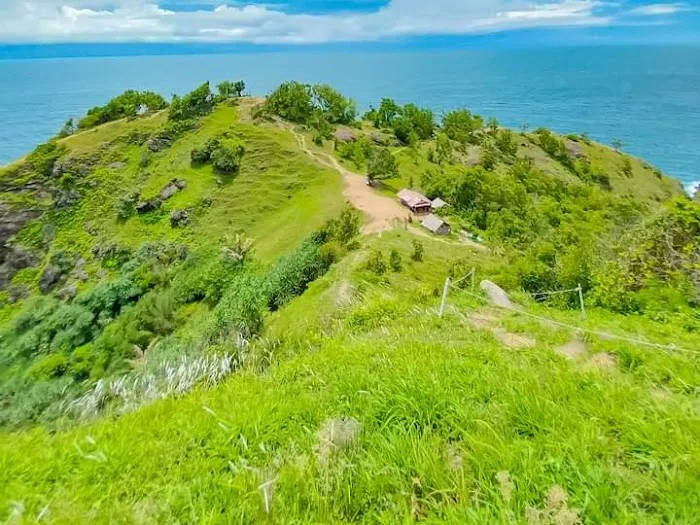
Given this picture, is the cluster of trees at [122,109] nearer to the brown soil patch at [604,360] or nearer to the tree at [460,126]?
the tree at [460,126]

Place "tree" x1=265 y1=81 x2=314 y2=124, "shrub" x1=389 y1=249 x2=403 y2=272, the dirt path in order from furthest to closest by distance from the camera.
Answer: "tree" x1=265 y1=81 x2=314 y2=124
the dirt path
"shrub" x1=389 y1=249 x2=403 y2=272

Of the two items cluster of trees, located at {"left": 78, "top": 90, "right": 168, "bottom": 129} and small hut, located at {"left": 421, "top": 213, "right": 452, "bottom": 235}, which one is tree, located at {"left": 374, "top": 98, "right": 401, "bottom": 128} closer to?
cluster of trees, located at {"left": 78, "top": 90, "right": 168, "bottom": 129}

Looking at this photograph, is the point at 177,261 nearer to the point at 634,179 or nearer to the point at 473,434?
the point at 473,434

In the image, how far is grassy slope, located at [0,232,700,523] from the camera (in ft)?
10.1

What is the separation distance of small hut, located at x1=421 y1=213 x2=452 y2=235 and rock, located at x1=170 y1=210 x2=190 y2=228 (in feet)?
76.3

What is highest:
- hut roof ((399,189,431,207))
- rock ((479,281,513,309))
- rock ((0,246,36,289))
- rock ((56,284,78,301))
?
rock ((479,281,513,309))

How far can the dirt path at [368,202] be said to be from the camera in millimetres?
35969

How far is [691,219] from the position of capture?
546 inches

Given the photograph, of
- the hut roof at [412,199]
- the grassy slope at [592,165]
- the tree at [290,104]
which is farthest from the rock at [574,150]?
the hut roof at [412,199]

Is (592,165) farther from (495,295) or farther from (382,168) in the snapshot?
(495,295)

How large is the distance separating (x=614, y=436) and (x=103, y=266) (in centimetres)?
4883

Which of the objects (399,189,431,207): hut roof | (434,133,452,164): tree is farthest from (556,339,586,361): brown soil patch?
(434,133,452,164): tree

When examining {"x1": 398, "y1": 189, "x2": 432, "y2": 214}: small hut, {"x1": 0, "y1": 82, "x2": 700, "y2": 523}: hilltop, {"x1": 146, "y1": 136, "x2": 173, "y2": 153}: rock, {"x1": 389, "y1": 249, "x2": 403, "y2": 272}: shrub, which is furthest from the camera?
{"x1": 146, "y1": 136, "x2": 173, "y2": 153}: rock

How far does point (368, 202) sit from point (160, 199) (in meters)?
22.9
